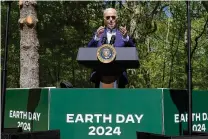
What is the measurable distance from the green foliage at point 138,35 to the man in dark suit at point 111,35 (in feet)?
27.6

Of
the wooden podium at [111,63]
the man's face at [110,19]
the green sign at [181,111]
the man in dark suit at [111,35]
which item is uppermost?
the man's face at [110,19]

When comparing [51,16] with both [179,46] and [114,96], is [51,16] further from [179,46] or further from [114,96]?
[114,96]

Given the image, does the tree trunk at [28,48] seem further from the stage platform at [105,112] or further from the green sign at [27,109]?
the stage platform at [105,112]

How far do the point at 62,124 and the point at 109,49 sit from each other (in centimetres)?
134

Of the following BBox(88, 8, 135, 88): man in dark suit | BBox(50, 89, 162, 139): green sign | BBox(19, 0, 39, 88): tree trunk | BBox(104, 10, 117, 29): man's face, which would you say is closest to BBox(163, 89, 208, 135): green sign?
BBox(50, 89, 162, 139): green sign

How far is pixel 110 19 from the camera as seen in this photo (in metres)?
6.09

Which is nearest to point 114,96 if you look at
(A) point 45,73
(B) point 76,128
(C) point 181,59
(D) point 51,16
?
(B) point 76,128

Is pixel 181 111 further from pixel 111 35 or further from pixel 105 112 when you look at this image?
pixel 111 35

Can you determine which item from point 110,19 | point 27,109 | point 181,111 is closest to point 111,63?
point 110,19

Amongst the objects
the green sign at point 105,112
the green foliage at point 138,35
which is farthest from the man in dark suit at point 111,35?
the green foliage at point 138,35

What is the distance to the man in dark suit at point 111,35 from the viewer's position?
605 cm

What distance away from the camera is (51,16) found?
1758cm

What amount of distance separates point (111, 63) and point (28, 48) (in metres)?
4.00

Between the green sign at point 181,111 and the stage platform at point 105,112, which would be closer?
the stage platform at point 105,112
